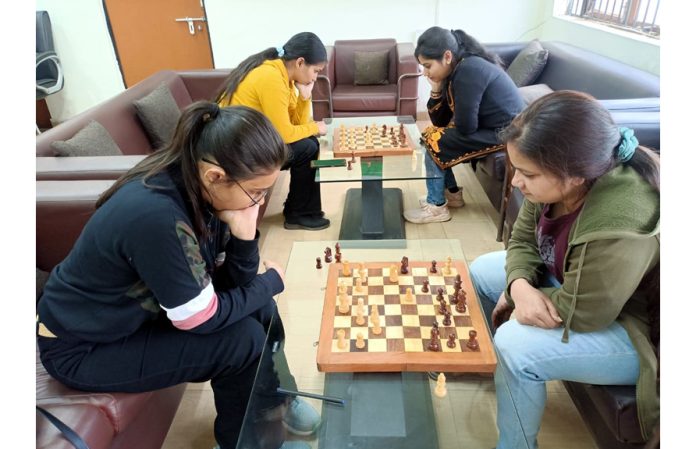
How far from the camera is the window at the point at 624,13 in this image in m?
2.87

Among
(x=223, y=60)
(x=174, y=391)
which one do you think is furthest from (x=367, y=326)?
(x=223, y=60)

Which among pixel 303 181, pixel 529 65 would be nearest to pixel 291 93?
pixel 303 181

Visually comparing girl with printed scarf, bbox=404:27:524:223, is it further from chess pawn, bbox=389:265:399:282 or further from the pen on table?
the pen on table

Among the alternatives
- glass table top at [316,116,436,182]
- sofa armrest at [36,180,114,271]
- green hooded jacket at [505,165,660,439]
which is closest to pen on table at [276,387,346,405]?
green hooded jacket at [505,165,660,439]

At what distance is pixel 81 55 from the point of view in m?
4.50

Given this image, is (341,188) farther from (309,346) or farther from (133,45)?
(133,45)

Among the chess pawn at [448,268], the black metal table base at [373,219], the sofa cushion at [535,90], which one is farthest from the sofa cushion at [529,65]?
the chess pawn at [448,268]

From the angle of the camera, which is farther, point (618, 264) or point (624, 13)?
point (624, 13)

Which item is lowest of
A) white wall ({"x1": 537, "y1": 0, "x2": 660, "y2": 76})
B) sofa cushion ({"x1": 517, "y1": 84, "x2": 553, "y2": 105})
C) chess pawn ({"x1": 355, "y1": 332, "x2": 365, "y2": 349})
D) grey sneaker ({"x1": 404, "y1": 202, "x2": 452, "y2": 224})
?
grey sneaker ({"x1": 404, "y1": 202, "x2": 452, "y2": 224})

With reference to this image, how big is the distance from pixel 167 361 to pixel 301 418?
0.38 m

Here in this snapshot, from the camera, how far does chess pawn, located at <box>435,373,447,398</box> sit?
4.03ft

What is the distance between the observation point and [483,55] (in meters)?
2.37

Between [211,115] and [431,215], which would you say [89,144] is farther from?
[431,215]

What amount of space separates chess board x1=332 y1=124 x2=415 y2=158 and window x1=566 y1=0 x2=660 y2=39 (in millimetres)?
1655
